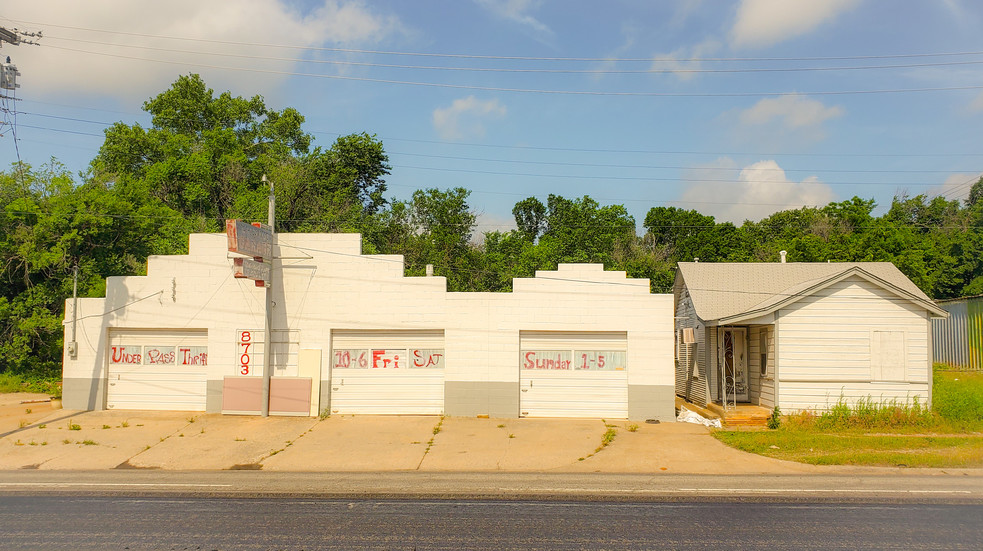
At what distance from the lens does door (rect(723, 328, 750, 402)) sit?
2184 centimetres

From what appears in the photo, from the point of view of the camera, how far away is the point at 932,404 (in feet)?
61.0

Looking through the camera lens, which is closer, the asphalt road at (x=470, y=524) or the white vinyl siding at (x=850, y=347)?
the asphalt road at (x=470, y=524)

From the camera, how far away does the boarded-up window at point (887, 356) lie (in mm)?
18578

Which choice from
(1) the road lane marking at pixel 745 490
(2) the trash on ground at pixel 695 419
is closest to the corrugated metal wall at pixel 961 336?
(2) the trash on ground at pixel 695 419

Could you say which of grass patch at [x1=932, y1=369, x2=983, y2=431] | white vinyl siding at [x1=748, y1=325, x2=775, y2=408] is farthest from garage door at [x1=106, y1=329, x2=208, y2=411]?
grass patch at [x1=932, y1=369, x2=983, y2=431]

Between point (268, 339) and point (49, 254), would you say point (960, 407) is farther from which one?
point (49, 254)

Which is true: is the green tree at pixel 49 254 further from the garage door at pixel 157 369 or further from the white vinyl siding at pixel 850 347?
the white vinyl siding at pixel 850 347

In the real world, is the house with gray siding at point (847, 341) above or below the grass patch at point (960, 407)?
above

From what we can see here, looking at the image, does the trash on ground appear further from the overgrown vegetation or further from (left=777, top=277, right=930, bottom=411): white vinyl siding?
(left=777, top=277, right=930, bottom=411): white vinyl siding

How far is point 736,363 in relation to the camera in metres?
22.0

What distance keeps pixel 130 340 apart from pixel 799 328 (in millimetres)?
19369

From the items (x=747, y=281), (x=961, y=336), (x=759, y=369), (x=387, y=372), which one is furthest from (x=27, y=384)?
(x=961, y=336)

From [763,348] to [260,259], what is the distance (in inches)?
588

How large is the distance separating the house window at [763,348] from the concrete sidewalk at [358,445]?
141 inches
